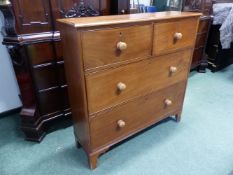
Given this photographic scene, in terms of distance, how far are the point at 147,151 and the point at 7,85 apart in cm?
134

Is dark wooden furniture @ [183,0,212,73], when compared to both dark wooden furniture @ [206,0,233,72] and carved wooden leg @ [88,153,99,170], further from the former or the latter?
carved wooden leg @ [88,153,99,170]

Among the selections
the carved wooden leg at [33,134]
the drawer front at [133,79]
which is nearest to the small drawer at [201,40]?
the drawer front at [133,79]

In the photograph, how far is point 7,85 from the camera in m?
1.73

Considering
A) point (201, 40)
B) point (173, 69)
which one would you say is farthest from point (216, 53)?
point (173, 69)

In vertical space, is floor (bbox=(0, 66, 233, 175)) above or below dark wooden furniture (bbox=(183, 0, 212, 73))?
below

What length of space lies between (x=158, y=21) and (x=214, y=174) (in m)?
1.05

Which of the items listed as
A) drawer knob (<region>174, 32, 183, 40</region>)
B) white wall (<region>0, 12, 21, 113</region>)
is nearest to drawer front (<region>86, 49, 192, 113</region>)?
drawer knob (<region>174, 32, 183, 40</region>)

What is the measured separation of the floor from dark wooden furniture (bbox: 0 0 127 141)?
16 centimetres

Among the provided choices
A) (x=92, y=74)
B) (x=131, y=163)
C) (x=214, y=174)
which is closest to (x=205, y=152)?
(x=214, y=174)

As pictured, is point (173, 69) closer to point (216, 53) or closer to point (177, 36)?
point (177, 36)

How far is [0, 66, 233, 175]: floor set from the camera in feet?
4.28

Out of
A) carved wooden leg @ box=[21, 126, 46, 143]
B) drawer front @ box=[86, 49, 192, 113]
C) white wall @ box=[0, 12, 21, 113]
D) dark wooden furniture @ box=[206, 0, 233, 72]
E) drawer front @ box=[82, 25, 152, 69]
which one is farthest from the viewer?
dark wooden furniture @ box=[206, 0, 233, 72]

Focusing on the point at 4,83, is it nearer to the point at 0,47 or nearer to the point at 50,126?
the point at 0,47

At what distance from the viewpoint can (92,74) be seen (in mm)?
1015
